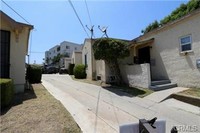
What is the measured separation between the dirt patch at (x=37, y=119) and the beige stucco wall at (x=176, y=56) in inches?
309

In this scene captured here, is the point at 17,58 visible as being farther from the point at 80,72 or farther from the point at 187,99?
the point at 80,72

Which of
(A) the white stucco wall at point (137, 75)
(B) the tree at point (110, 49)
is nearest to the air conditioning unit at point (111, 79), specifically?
(A) the white stucco wall at point (137, 75)

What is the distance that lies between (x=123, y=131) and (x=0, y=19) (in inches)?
388

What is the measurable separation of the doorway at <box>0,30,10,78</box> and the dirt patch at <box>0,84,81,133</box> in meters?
2.90

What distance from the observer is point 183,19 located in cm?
1063

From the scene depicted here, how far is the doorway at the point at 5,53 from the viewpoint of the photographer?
9188 millimetres

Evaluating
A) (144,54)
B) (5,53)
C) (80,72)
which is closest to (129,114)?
(5,53)

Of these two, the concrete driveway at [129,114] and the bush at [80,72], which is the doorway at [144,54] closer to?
the concrete driveway at [129,114]

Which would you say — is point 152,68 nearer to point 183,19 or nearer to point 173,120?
point 183,19

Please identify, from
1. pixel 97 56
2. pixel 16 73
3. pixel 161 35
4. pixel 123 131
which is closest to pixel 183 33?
pixel 161 35

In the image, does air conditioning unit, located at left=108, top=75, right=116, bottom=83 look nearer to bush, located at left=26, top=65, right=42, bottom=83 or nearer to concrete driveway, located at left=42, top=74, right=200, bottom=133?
concrete driveway, located at left=42, top=74, right=200, bottom=133

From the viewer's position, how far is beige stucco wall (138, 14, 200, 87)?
9.99 meters

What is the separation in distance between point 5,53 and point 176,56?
10188mm

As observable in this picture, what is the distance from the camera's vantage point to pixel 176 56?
1128 cm
